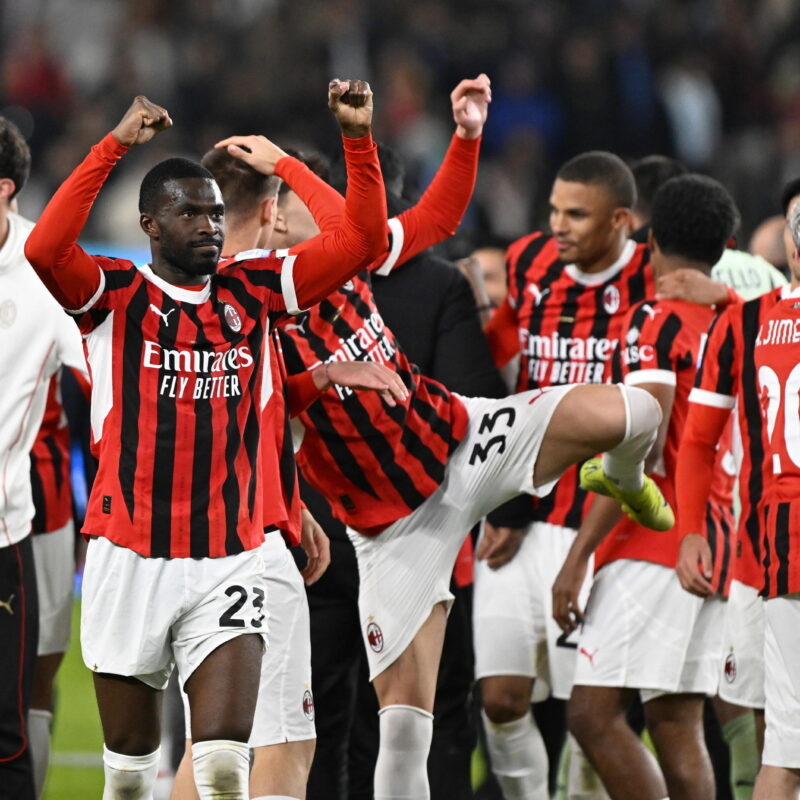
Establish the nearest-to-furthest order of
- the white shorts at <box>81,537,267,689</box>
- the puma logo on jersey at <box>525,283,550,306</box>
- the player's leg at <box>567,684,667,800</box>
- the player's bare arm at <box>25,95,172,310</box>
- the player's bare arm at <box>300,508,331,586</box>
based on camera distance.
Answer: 1. the player's bare arm at <box>25,95,172,310</box>
2. the white shorts at <box>81,537,267,689</box>
3. the player's bare arm at <box>300,508,331,586</box>
4. the player's leg at <box>567,684,667,800</box>
5. the puma logo on jersey at <box>525,283,550,306</box>

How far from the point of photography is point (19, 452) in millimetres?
5125

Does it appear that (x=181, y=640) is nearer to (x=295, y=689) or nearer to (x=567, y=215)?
(x=295, y=689)

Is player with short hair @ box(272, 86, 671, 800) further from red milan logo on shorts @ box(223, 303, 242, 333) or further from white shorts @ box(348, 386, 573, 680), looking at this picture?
red milan logo on shorts @ box(223, 303, 242, 333)

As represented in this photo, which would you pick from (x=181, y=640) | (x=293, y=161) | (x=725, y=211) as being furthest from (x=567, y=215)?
(x=181, y=640)

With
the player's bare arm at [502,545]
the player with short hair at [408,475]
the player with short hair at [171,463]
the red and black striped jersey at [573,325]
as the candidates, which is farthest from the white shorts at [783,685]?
the player's bare arm at [502,545]

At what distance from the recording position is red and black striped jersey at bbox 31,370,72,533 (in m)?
5.92

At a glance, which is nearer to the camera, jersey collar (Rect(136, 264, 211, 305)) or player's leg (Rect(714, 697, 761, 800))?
jersey collar (Rect(136, 264, 211, 305))

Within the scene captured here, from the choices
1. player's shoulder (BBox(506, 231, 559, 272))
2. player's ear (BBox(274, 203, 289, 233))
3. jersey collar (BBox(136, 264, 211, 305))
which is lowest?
jersey collar (BBox(136, 264, 211, 305))

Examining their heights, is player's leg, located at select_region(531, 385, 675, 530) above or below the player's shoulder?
below

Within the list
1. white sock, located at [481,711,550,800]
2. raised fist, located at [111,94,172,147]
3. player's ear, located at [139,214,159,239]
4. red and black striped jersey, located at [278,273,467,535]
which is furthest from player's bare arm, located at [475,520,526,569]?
raised fist, located at [111,94,172,147]

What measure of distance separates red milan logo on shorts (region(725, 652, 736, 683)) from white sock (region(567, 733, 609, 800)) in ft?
2.45

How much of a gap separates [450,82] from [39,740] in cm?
1019

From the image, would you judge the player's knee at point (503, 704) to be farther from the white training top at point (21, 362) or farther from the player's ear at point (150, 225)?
the player's ear at point (150, 225)

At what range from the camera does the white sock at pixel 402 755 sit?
489 centimetres
